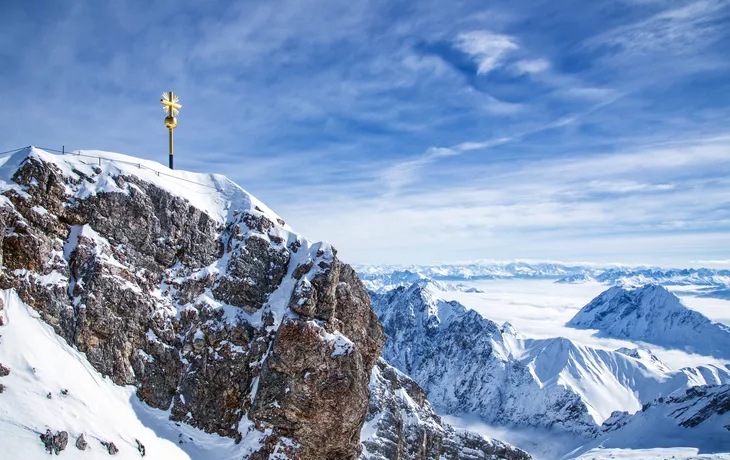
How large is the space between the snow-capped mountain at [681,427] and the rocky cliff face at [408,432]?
59.3 meters

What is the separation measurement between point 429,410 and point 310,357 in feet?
304

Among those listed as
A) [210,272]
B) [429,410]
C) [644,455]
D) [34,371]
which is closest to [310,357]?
[210,272]

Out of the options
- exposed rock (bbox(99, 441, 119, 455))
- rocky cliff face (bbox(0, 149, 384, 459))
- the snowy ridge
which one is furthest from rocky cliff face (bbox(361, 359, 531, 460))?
exposed rock (bbox(99, 441, 119, 455))

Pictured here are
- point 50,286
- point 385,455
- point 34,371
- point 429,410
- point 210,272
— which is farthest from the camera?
point 429,410

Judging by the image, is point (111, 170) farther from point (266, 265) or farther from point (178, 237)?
point (266, 265)

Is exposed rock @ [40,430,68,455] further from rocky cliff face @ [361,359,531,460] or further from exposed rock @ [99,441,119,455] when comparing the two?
rocky cliff face @ [361,359,531,460]

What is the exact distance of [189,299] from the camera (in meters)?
57.3

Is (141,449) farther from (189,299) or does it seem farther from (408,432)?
(408,432)

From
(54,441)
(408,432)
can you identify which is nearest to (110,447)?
(54,441)

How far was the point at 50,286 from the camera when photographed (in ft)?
156

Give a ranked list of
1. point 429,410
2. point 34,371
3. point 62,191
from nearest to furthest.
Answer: point 34,371 < point 62,191 < point 429,410

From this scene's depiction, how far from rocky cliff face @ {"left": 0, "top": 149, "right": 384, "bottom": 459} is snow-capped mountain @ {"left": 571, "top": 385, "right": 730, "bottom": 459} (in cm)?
13384

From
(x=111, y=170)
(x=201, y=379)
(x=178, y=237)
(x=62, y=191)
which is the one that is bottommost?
(x=201, y=379)

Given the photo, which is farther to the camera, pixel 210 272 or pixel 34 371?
pixel 210 272
